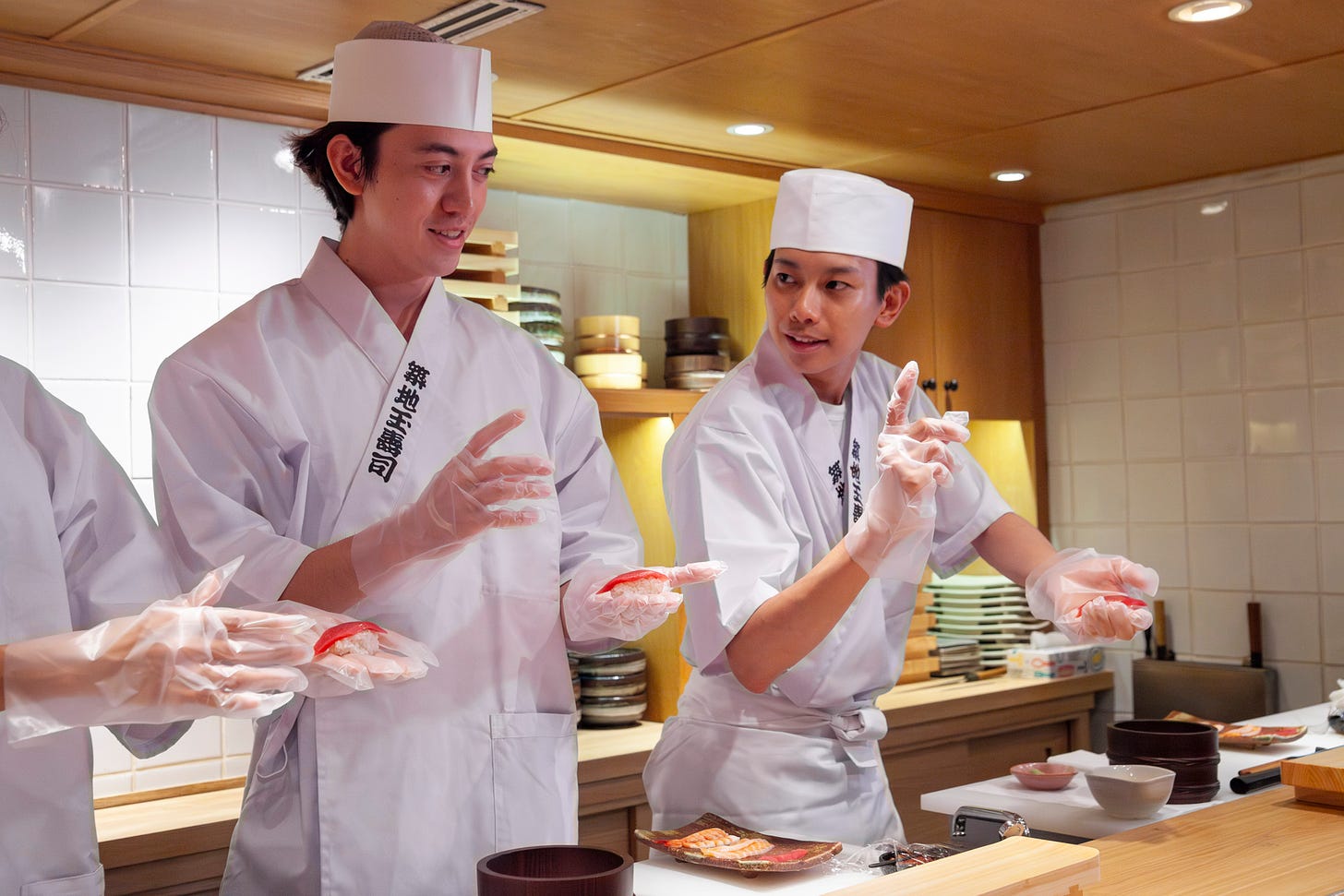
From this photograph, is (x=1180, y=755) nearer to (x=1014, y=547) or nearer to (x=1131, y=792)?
(x=1131, y=792)

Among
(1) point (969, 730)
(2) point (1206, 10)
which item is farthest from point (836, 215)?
(1) point (969, 730)

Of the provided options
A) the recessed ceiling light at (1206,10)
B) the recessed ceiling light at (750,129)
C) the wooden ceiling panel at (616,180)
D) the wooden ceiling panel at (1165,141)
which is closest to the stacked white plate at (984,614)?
the wooden ceiling panel at (1165,141)

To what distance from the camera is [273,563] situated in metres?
1.45

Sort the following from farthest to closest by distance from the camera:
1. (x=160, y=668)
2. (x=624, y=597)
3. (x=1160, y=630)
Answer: (x=1160, y=630), (x=624, y=597), (x=160, y=668)

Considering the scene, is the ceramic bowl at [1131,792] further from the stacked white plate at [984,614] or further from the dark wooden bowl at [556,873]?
the stacked white plate at [984,614]

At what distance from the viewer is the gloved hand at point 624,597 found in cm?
156

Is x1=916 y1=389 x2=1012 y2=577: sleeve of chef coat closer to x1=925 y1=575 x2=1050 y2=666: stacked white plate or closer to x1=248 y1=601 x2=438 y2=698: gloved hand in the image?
x1=248 y1=601 x2=438 y2=698: gloved hand

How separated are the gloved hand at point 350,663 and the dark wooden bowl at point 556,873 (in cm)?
19

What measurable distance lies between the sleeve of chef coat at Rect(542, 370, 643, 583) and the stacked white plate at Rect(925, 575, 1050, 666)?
2.31 meters

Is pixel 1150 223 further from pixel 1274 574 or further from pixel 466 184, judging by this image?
pixel 466 184

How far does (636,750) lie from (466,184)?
1704mm

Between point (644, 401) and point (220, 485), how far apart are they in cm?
189

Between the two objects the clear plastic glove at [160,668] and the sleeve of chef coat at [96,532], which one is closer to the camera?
the clear plastic glove at [160,668]

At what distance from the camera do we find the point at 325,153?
5.53 feet
